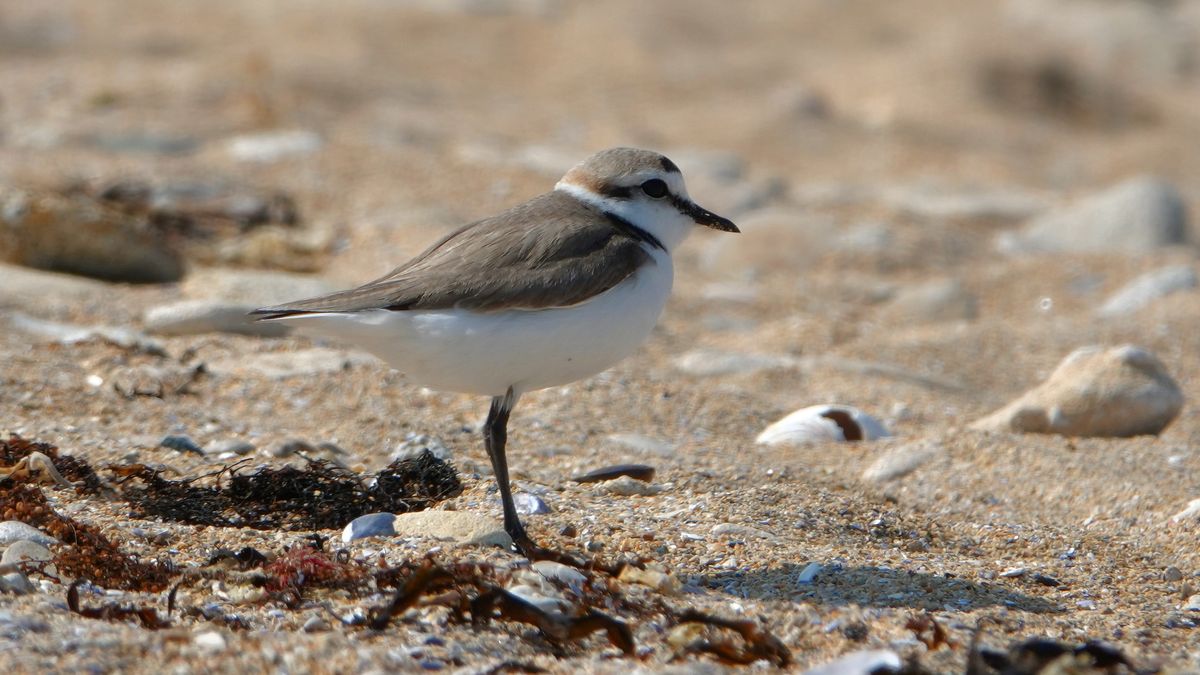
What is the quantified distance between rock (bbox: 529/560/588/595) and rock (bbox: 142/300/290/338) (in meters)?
2.69

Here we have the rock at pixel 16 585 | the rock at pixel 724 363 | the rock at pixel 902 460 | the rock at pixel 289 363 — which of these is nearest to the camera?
the rock at pixel 16 585

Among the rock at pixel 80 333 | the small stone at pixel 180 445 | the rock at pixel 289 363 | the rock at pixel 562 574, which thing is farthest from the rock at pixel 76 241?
the rock at pixel 562 574

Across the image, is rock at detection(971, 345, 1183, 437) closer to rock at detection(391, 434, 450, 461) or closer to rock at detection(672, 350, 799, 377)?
rock at detection(672, 350, 799, 377)

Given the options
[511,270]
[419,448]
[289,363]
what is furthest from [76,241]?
[511,270]

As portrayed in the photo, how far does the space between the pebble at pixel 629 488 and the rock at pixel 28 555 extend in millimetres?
1602

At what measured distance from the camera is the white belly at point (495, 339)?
3.48m

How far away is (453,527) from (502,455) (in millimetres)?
230

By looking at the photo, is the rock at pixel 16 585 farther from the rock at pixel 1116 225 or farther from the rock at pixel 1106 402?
the rock at pixel 1116 225

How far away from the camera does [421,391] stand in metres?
5.24

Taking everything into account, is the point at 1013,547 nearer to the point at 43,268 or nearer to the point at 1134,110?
the point at 43,268

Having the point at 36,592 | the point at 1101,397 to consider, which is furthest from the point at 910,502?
the point at 36,592

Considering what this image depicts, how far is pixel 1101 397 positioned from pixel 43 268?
4.59 m

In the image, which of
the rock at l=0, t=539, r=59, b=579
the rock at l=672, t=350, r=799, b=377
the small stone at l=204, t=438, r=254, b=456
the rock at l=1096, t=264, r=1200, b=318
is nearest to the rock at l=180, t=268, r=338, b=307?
the small stone at l=204, t=438, r=254, b=456

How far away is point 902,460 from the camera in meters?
4.74
